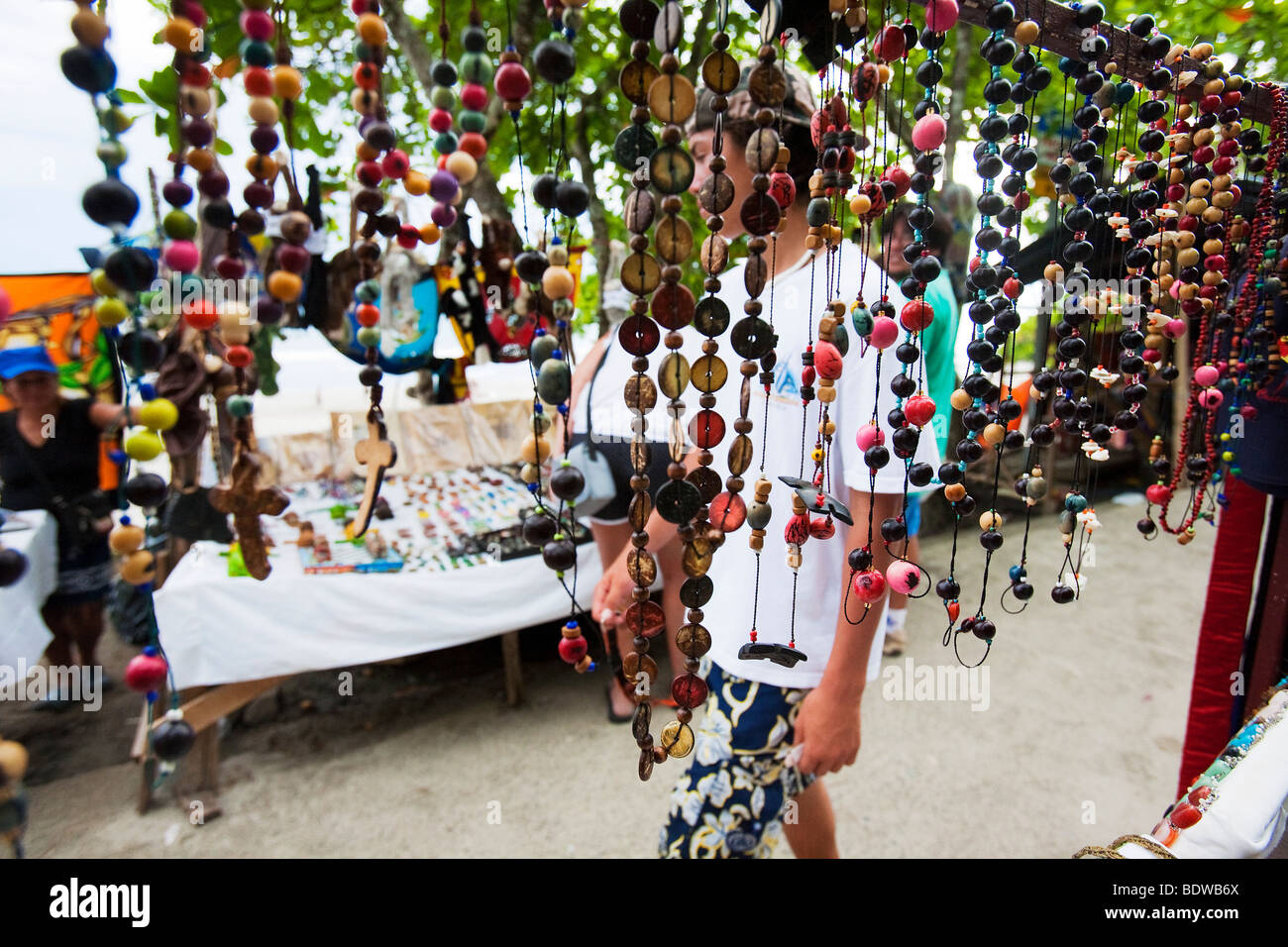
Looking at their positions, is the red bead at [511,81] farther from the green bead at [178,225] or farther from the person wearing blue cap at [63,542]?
the person wearing blue cap at [63,542]

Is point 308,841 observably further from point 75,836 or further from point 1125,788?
point 1125,788

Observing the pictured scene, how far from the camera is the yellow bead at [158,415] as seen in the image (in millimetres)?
741

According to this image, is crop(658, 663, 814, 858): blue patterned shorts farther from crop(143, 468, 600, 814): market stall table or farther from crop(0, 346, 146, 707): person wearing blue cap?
crop(0, 346, 146, 707): person wearing blue cap

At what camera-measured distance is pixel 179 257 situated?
760 mm

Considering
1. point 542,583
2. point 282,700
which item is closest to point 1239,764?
point 542,583

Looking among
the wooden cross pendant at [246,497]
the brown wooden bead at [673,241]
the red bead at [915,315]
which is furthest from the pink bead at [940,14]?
the wooden cross pendant at [246,497]

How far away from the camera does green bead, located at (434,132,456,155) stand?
2.85 feet

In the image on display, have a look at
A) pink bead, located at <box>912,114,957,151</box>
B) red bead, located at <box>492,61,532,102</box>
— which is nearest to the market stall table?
red bead, located at <box>492,61,532,102</box>

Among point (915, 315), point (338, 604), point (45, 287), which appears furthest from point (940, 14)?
point (45, 287)

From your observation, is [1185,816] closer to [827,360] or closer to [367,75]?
[827,360]

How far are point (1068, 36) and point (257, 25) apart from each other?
1.23 metres

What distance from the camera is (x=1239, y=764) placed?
1276mm

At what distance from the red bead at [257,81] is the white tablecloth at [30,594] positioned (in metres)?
2.63
